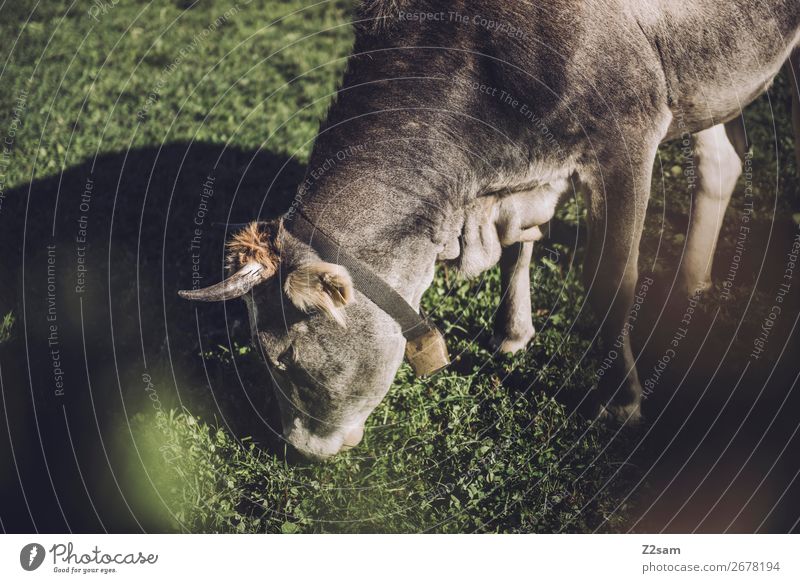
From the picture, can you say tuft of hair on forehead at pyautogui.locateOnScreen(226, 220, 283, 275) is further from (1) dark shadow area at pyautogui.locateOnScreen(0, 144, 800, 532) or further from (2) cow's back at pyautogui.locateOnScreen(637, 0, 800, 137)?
(2) cow's back at pyautogui.locateOnScreen(637, 0, 800, 137)

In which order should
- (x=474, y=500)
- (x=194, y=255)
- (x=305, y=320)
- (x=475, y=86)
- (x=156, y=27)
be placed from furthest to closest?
(x=156, y=27) → (x=194, y=255) → (x=474, y=500) → (x=475, y=86) → (x=305, y=320)

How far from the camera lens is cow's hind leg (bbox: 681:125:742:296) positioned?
561cm

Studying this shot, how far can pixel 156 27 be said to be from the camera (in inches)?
340

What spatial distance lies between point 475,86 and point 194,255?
10.9 ft

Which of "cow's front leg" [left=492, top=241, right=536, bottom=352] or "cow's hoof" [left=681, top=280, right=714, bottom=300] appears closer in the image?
"cow's front leg" [left=492, top=241, right=536, bottom=352]

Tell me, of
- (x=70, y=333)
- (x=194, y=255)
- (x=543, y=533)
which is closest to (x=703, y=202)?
(x=543, y=533)

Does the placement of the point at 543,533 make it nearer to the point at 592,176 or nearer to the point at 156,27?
the point at 592,176

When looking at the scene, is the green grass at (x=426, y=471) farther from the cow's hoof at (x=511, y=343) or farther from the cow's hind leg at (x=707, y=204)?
the cow's hind leg at (x=707, y=204)

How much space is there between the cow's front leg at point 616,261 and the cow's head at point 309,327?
4.61 ft

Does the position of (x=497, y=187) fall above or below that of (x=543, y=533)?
above

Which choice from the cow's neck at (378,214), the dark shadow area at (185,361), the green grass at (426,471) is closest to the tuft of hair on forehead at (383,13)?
the cow's neck at (378,214)

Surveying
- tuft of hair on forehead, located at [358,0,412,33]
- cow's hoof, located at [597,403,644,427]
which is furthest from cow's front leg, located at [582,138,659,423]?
tuft of hair on forehead, located at [358,0,412,33]

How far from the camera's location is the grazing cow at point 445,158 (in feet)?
12.5

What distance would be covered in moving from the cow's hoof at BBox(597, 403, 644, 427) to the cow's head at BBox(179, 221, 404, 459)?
1694mm
